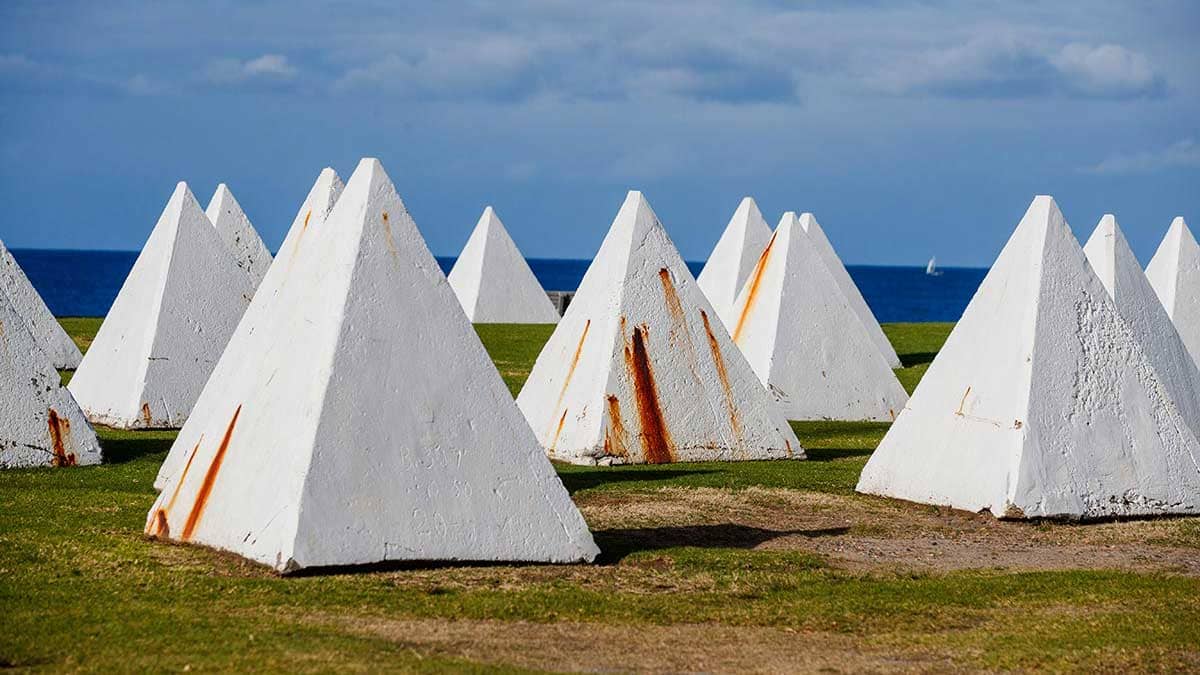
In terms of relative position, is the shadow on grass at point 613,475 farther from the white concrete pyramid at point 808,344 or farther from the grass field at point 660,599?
the white concrete pyramid at point 808,344

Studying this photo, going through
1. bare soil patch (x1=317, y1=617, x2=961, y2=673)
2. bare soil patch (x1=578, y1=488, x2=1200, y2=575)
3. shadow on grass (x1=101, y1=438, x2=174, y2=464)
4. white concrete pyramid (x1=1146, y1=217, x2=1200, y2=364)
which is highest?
white concrete pyramid (x1=1146, y1=217, x2=1200, y2=364)

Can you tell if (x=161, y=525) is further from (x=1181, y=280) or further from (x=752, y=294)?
(x=1181, y=280)

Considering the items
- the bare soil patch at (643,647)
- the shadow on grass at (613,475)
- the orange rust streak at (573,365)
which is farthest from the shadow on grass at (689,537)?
the orange rust streak at (573,365)

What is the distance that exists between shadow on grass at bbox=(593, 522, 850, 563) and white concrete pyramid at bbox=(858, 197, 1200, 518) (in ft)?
5.04

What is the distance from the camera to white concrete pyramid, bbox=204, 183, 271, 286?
22.0m

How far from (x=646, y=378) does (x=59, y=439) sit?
5424 millimetres

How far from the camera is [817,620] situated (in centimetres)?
878

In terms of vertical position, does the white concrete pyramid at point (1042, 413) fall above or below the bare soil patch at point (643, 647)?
above

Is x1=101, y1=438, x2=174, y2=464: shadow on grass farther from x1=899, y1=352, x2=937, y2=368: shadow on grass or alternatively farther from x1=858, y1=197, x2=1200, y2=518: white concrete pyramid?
x1=899, y1=352, x2=937, y2=368: shadow on grass

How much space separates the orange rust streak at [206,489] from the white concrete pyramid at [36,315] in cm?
1367

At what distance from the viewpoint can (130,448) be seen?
16016mm

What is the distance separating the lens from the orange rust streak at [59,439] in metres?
14.2

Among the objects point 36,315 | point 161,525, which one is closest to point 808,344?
point 36,315

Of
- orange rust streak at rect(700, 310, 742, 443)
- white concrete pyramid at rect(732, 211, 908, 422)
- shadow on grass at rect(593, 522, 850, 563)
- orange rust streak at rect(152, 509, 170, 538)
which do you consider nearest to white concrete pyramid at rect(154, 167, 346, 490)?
orange rust streak at rect(152, 509, 170, 538)
